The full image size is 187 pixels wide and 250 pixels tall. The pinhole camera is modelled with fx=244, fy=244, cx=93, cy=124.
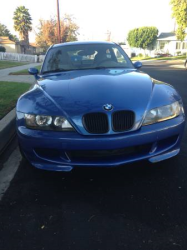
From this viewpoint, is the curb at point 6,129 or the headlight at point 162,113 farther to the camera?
→ the curb at point 6,129

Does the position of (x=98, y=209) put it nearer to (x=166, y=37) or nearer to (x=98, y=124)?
(x=98, y=124)

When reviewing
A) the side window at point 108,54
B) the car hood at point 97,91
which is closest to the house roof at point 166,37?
the side window at point 108,54

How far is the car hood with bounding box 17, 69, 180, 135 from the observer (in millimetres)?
2455

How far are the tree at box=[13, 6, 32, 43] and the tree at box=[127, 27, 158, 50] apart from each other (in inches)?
947

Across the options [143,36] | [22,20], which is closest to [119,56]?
[22,20]

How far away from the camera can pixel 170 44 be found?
192 feet

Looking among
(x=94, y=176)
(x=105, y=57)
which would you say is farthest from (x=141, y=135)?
(x=105, y=57)

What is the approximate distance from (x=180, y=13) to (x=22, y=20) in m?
35.7

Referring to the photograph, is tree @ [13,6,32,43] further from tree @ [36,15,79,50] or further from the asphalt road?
the asphalt road

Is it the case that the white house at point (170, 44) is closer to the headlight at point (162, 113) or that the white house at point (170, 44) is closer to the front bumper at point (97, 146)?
the headlight at point (162, 113)

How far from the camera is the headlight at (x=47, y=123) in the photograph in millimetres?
2416

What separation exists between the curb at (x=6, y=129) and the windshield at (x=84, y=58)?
3.70 ft

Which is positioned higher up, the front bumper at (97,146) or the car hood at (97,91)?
the car hood at (97,91)

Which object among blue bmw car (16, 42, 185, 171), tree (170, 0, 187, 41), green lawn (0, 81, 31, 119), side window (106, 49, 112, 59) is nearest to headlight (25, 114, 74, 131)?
blue bmw car (16, 42, 185, 171)
